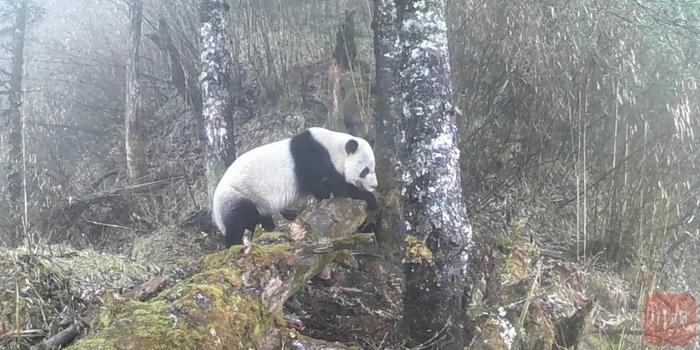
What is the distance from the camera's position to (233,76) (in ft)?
32.9

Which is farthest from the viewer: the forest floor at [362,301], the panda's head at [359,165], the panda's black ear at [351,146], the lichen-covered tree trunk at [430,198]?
the panda's black ear at [351,146]

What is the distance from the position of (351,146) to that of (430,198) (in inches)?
94.1

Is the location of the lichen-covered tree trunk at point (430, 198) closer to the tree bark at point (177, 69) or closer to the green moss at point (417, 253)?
the green moss at point (417, 253)

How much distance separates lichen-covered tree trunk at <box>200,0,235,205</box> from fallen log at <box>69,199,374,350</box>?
367cm

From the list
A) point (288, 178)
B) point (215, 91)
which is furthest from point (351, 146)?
point (215, 91)

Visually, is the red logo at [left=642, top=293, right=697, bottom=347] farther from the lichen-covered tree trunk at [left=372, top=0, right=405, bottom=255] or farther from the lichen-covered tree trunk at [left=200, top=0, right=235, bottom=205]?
the lichen-covered tree trunk at [left=200, top=0, right=235, bottom=205]

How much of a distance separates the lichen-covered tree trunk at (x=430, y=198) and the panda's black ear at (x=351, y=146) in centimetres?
221

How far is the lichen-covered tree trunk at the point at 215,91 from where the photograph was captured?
284 inches

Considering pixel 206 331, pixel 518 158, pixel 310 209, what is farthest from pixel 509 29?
pixel 206 331

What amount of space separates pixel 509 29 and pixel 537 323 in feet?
13.5

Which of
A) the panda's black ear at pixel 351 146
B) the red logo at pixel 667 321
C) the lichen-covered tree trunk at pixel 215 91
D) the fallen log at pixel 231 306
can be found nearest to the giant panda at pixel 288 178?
the panda's black ear at pixel 351 146

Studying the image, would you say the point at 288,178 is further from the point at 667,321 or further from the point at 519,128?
the point at 667,321

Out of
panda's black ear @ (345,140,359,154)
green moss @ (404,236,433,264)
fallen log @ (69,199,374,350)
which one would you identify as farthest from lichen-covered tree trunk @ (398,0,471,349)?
panda's black ear @ (345,140,359,154)

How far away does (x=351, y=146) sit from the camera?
570cm
